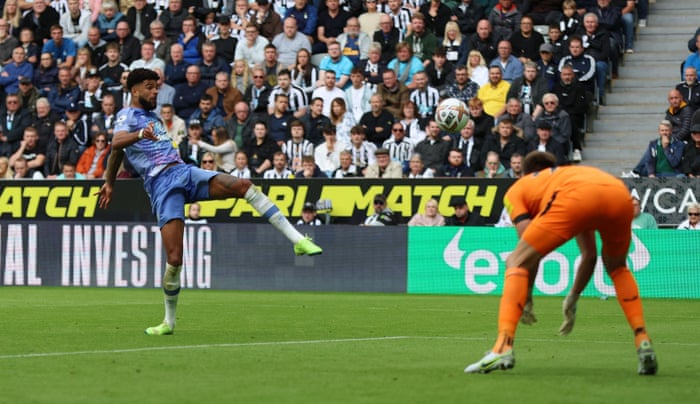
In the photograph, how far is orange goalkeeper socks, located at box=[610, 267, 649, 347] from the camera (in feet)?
31.0

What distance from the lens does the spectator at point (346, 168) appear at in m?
25.1

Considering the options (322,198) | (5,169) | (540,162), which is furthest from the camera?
(5,169)

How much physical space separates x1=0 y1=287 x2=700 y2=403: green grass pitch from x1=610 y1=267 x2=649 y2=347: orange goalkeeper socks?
38 centimetres

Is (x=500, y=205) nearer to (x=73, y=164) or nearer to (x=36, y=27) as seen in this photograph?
(x=73, y=164)

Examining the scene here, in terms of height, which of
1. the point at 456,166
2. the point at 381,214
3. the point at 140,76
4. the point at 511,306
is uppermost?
the point at 140,76

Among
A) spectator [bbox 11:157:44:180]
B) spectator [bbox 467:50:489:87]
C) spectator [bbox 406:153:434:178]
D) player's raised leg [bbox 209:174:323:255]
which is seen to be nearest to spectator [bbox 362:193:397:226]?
Result: spectator [bbox 406:153:434:178]

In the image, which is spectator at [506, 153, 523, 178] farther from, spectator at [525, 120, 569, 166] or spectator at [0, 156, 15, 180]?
spectator at [0, 156, 15, 180]

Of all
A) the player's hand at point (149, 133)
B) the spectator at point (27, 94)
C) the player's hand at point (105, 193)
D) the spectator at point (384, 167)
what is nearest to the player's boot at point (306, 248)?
the player's hand at point (149, 133)

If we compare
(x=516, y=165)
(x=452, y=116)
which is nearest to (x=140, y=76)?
(x=452, y=116)

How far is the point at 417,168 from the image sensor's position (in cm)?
2450

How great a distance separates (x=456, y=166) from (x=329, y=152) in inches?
109

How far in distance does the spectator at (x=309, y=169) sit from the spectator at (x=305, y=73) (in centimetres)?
266

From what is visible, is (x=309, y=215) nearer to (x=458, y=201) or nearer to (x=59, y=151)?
(x=458, y=201)

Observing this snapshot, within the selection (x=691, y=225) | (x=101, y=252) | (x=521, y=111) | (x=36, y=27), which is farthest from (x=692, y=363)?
(x=36, y=27)
